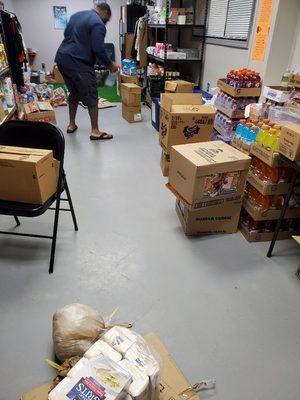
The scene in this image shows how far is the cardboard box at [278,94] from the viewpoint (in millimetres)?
2658

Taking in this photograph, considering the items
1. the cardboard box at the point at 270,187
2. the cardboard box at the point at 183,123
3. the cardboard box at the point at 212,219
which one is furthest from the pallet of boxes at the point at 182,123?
the cardboard box at the point at 270,187

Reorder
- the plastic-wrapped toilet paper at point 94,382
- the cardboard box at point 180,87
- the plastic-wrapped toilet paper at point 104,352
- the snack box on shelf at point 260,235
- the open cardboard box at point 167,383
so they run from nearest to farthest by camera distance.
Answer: the plastic-wrapped toilet paper at point 94,382 → the plastic-wrapped toilet paper at point 104,352 → the open cardboard box at point 167,383 → the snack box on shelf at point 260,235 → the cardboard box at point 180,87

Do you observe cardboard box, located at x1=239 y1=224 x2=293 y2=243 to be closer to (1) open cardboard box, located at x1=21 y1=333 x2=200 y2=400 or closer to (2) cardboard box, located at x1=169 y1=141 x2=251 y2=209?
(2) cardboard box, located at x1=169 y1=141 x2=251 y2=209

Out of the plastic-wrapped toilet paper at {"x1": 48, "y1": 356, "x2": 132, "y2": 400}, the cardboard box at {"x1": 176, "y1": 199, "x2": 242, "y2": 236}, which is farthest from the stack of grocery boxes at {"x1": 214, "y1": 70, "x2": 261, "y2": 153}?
the plastic-wrapped toilet paper at {"x1": 48, "y1": 356, "x2": 132, "y2": 400}

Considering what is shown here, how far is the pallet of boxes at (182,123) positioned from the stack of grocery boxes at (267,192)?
3.04ft

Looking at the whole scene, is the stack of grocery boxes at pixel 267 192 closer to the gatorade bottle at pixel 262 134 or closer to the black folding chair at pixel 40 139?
the gatorade bottle at pixel 262 134

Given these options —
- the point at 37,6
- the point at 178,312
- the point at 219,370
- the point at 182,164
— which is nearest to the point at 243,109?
the point at 182,164

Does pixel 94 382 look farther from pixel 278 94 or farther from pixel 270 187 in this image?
pixel 278 94

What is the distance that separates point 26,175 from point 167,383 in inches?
50.3

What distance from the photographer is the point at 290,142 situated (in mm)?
1755

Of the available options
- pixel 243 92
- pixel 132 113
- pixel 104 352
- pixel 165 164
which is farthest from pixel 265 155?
pixel 132 113

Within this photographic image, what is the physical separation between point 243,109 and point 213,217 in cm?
160

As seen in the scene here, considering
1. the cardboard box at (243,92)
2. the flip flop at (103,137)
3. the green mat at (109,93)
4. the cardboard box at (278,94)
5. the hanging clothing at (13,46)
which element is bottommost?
the flip flop at (103,137)

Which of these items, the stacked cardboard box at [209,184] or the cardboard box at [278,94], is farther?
the cardboard box at [278,94]
